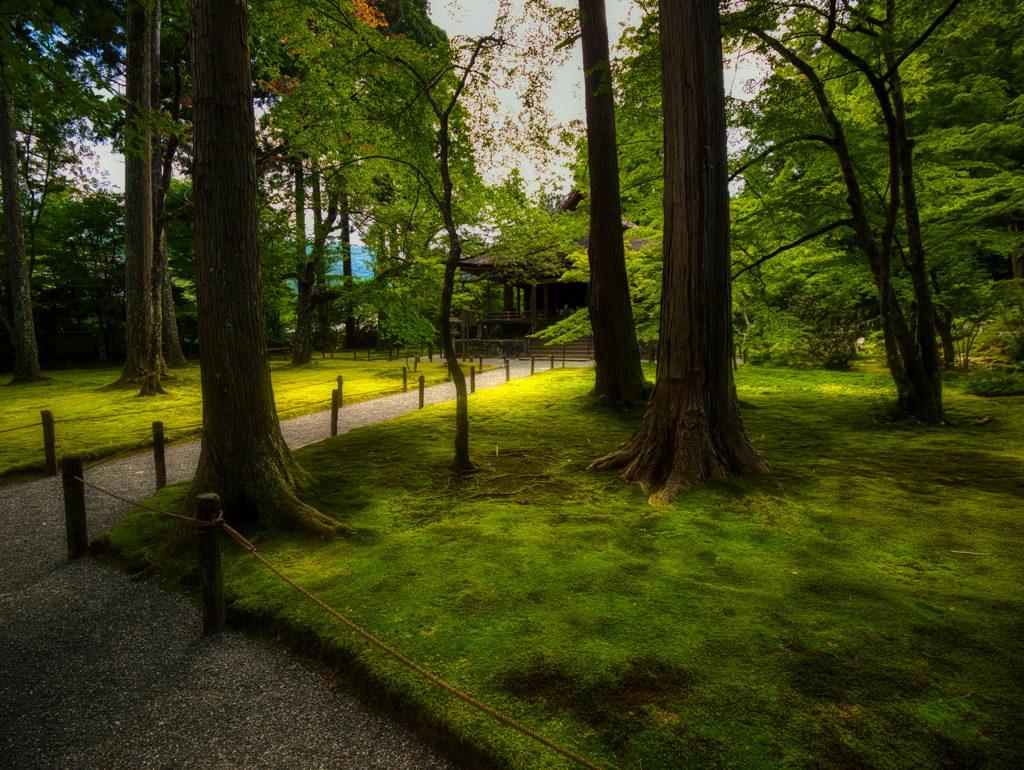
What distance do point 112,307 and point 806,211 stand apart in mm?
23847

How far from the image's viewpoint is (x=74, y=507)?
372cm

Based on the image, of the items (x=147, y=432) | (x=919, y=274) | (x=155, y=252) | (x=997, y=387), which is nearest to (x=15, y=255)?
(x=155, y=252)

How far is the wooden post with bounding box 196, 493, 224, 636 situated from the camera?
8.87ft

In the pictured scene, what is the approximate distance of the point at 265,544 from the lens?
3.62 meters

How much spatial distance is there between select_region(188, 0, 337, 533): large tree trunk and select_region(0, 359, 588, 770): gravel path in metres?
0.95

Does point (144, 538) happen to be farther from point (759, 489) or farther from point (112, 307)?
point (112, 307)

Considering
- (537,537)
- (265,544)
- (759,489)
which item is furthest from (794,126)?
(265,544)

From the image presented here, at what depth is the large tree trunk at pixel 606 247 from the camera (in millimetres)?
8305

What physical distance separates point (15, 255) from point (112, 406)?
7.61 metres

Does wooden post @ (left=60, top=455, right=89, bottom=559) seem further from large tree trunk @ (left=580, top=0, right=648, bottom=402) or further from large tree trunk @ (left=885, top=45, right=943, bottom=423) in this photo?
large tree trunk @ (left=885, top=45, right=943, bottom=423)

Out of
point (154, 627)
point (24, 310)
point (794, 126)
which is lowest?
point (154, 627)

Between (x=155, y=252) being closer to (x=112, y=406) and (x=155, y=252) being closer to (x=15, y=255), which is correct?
(x=112, y=406)

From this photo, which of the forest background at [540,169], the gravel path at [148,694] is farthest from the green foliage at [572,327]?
the gravel path at [148,694]

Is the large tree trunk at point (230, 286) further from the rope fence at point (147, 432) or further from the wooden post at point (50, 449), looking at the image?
the wooden post at point (50, 449)
